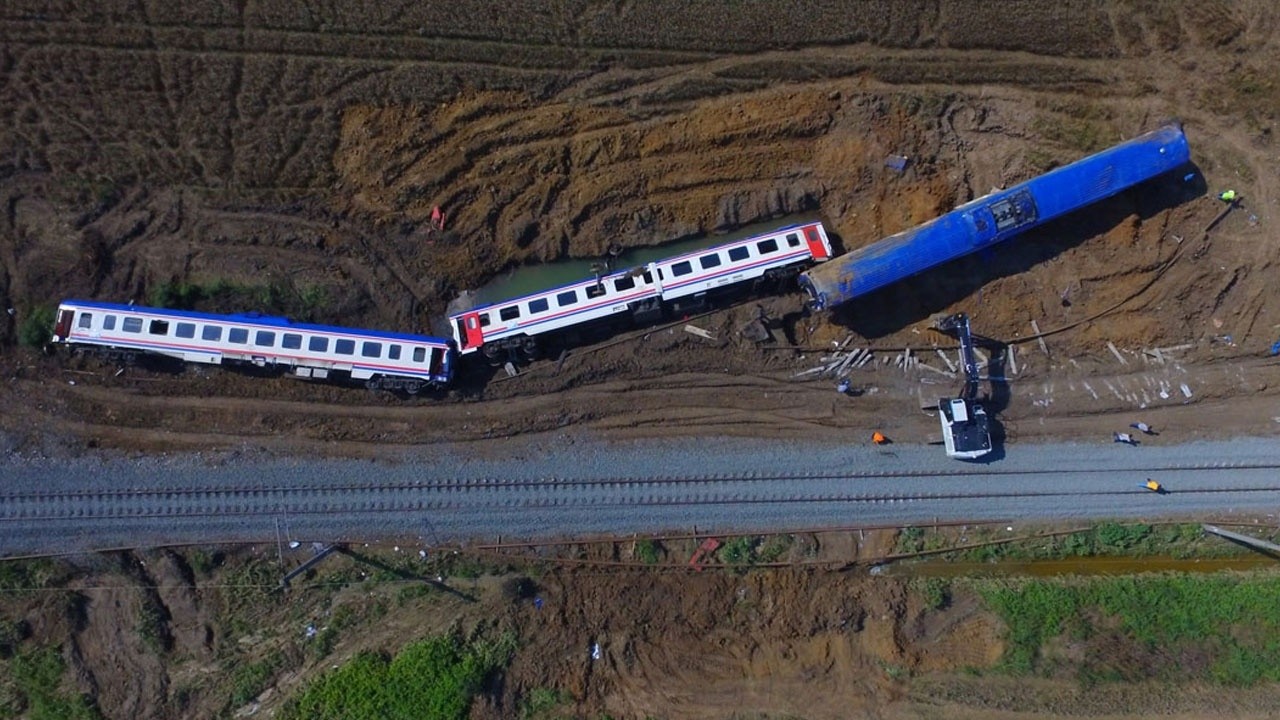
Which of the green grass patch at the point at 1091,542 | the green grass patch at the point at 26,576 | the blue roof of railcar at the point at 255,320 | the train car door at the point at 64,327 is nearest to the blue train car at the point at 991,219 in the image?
the green grass patch at the point at 1091,542

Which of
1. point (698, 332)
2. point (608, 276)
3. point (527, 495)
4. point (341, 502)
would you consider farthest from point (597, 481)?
point (341, 502)

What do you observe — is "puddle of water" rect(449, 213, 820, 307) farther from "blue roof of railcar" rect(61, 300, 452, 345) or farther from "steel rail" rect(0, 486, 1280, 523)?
"steel rail" rect(0, 486, 1280, 523)

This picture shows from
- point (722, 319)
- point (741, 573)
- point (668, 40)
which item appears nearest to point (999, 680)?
point (741, 573)

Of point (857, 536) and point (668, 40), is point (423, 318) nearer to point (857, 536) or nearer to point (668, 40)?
point (668, 40)

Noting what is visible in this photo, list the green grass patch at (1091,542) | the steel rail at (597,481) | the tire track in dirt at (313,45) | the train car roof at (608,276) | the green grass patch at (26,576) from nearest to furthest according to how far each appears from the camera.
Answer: the green grass patch at (26,576), the steel rail at (597,481), the train car roof at (608,276), the tire track in dirt at (313,45), the green grass patch at (1091,542)

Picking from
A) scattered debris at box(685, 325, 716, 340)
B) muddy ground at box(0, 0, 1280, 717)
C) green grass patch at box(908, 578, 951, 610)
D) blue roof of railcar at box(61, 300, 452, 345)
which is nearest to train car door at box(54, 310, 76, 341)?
blue roof of railcar at box(61, 300, 452, 345)

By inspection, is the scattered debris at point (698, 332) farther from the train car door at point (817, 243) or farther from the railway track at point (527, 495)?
the railway track at point (527, 495)
